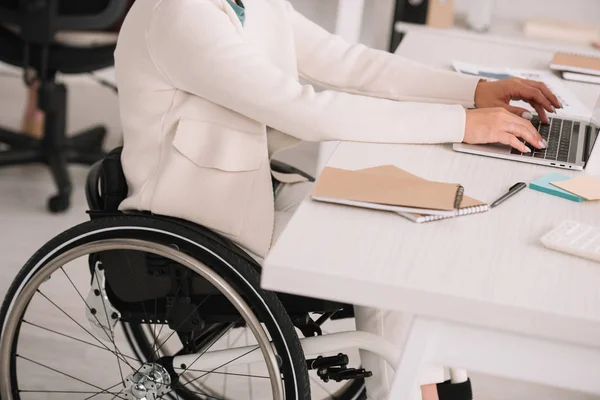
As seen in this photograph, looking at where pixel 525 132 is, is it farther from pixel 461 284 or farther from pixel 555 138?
pixel 461 284

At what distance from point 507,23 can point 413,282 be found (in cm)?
243

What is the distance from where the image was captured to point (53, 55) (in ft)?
8.64

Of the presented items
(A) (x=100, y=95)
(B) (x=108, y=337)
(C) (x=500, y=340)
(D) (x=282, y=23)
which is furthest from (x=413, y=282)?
(A) (x=100, y=95)

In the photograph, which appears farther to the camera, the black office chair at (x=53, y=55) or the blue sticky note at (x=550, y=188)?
the black office chair at (x=53, y=55)

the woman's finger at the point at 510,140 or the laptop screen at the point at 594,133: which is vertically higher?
the laptop screen at the point at 594,133

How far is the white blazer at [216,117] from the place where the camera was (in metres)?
1.24

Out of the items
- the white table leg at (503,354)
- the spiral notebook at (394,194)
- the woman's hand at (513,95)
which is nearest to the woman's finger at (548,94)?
the woman's hand at (513,95)

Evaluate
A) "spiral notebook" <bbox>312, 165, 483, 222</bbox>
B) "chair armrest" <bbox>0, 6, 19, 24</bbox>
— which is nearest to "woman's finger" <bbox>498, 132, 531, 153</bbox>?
"spiral notebook" <bbox>312, 165, 483, 222</bbox>

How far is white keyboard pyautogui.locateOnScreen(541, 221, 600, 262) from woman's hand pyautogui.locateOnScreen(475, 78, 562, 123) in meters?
0.48

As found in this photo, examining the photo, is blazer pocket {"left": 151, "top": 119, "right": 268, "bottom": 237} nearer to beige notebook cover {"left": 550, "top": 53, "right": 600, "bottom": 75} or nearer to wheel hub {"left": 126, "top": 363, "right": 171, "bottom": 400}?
wheel hub {"left": 126, "top": 363, "right": 171, "bottom": 400}

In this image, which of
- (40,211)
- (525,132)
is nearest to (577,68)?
(525,132)

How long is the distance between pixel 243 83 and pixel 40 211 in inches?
66.0

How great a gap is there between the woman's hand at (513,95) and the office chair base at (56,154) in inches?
62.6

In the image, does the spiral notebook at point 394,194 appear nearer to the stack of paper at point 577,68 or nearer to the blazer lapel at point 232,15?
the blazer lapel at point 232,15
